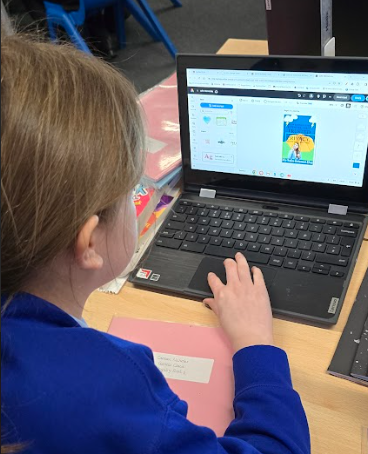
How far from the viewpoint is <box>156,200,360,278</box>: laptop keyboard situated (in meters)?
0.86

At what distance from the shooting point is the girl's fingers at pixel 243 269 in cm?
84

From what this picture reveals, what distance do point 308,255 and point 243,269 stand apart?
0.36ft

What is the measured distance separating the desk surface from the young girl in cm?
5

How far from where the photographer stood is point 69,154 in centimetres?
50

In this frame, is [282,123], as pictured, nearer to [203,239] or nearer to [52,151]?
[203,239]

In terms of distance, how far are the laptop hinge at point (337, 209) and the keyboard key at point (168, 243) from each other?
Result: 0.90ft

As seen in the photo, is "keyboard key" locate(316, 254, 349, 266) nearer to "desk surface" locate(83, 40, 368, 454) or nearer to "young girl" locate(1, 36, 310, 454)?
"desk surface" locate(83, 40, 368, 454)

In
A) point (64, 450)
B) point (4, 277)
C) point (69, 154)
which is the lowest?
point (64, 450)

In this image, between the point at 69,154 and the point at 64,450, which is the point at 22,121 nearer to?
the point at 69,154

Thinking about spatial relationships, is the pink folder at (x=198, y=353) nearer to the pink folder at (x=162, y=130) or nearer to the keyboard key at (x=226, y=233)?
the keyboard key at (x=226, y=233)

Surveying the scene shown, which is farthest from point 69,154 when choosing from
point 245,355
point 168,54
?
point 168,54

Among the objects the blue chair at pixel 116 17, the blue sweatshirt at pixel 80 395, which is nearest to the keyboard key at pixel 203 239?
the blue sweatshirt at pixel 80 395

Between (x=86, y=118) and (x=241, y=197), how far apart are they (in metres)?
0.53

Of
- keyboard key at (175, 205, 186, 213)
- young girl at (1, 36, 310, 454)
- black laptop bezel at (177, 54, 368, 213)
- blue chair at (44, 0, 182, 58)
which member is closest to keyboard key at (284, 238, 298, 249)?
black laptop bezel at (177, 54, 368, 213)
